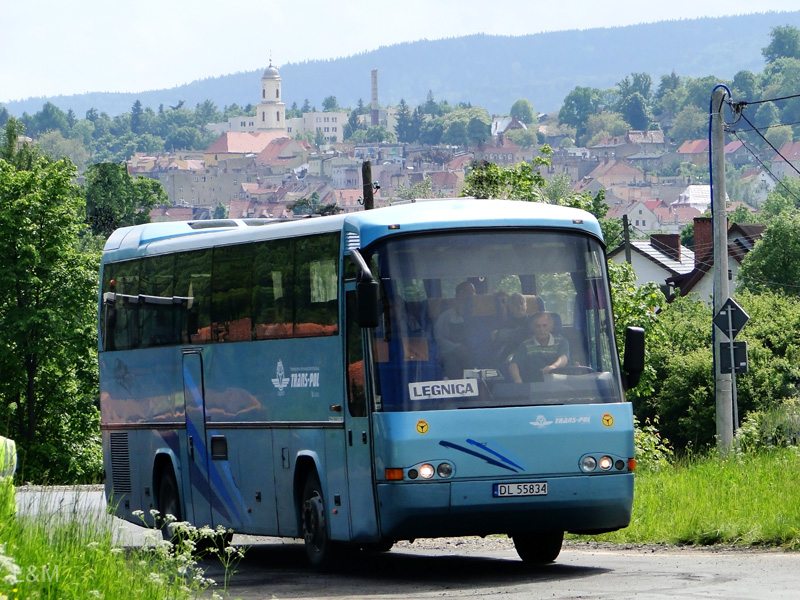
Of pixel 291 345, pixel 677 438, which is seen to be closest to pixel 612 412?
pixel 291 345

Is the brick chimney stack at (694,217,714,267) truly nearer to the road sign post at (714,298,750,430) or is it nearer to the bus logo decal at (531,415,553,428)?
the road sign post at (714,298,750,430)

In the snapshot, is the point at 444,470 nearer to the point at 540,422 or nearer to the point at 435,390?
the point at 435,390

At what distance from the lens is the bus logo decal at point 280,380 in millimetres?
12914

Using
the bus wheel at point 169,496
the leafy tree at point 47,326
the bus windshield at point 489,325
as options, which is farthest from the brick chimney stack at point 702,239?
the bus windshield at point 489,325

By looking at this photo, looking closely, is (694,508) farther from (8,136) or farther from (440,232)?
(8,136)

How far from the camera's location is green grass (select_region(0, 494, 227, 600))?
24.6 ft

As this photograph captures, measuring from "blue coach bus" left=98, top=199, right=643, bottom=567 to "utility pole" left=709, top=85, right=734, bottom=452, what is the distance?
12.6 m

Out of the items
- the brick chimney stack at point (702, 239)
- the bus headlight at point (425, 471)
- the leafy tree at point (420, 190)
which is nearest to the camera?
the bus headlight at point (425, 471)

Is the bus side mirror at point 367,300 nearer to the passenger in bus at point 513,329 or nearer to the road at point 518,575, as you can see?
the passenger in bus at point 513,329

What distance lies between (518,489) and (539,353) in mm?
1026

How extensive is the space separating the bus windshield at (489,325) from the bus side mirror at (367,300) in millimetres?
272

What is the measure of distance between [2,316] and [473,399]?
38079mm

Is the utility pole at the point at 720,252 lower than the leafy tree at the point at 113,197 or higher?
lower

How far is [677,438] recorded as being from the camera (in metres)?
44.6
